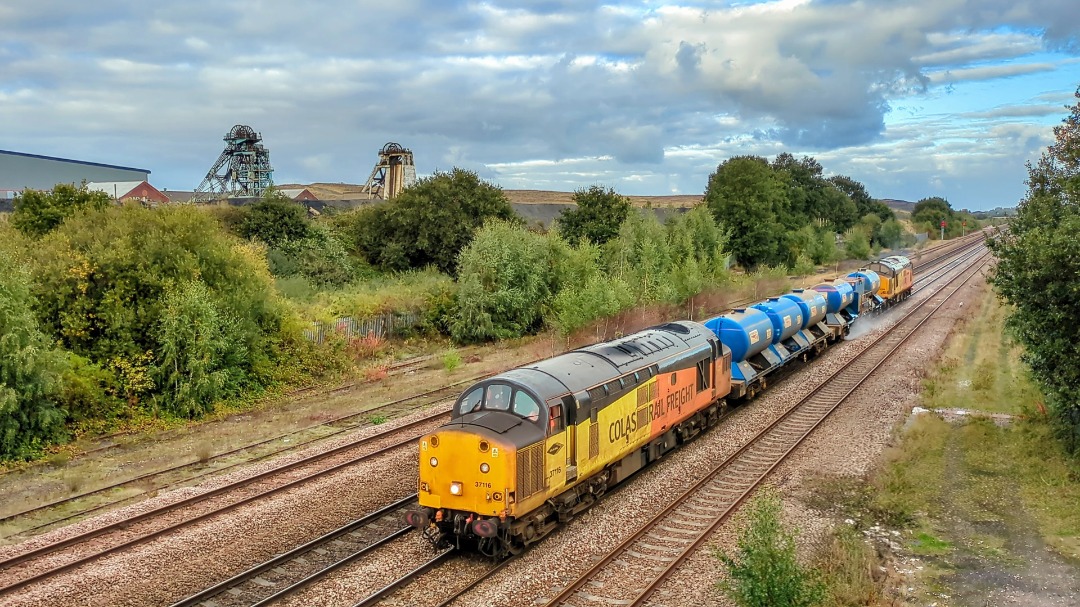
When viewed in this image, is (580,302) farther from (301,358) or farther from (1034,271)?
(1034,271)

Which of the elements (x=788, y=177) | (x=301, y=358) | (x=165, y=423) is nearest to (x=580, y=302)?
A: (x=301, y=358)

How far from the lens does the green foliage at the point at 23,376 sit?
2131cm

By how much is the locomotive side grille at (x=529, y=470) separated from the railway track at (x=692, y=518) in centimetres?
184

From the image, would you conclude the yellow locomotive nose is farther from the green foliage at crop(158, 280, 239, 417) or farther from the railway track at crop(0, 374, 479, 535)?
the green foliage at crop(158, 280, 239, 417)

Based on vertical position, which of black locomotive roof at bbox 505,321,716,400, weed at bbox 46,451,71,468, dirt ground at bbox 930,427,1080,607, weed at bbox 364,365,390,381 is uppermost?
black locomotive roof at bbox 505,321,716,400

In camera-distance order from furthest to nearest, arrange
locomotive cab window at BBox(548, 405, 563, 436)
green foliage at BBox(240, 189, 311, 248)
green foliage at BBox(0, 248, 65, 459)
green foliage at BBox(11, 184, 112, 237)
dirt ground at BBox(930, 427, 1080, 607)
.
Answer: green foliage at BBox(240, 189, 311, 248) → green foliage at BBox(11, 184, 112, 237) → green foliage at BBox(0, 248, 65, 459) → locomotive cab window at BBox(548, 405, 563, 436) → dirt ground at BBox(930, 427, 1080, 607)

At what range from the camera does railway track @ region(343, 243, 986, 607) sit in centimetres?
1352

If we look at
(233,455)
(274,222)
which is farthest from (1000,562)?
(274,222)

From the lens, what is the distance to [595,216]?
2261 inches

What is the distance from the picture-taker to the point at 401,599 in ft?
43.4

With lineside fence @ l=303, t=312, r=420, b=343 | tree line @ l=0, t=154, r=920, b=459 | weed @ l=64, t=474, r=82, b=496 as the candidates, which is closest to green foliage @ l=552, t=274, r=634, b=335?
tree line @ l=0, t=154, r=920, b=459

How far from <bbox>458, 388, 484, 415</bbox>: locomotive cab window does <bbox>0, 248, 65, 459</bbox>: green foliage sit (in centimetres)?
1402

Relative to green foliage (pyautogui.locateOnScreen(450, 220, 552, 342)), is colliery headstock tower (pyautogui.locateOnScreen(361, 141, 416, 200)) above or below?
above

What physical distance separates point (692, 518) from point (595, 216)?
41875 millimetres
